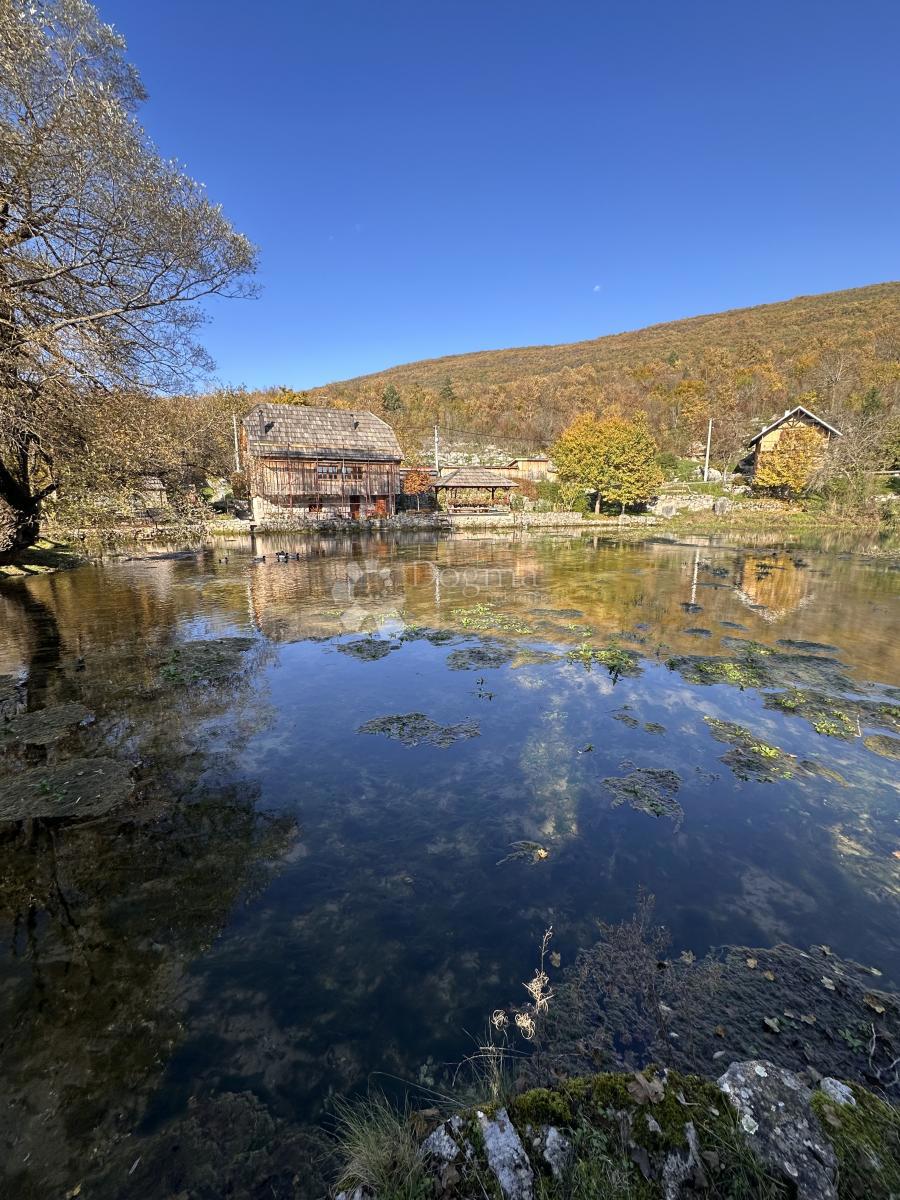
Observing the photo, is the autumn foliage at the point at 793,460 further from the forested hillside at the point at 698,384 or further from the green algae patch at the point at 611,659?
the green algae patch at the point at 611,659

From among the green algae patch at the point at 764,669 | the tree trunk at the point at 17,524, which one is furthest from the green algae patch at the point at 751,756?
the tree trunk at the point at 17,524

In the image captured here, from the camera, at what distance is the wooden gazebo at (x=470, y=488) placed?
4612cm

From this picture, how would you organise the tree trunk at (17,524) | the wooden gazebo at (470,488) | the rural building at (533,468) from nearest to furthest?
the tree trunk at (17,524) < the wooden gazebo at (470,488) < the rural building at (533,468)

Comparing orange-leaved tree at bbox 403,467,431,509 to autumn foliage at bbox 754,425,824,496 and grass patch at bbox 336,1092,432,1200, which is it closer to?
autumn foliage at bbox 754,425,824,496

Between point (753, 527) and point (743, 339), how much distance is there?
84.2m

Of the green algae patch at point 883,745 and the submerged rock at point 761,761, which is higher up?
the green algae patch at point 883,745

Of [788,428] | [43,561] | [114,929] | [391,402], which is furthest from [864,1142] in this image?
[391,402]

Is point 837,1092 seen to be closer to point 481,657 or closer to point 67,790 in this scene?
point 67,790

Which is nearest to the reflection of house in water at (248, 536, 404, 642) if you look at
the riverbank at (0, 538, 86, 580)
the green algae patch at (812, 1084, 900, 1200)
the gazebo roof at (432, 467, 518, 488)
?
the riverbank at (0, 538, 86, 580)

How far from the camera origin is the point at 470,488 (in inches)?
1934

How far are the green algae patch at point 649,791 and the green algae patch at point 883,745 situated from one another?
2.85 meters

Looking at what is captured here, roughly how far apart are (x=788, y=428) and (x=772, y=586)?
1459 inches

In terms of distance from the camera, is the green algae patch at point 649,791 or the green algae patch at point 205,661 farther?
the green algae patch at point 205,661

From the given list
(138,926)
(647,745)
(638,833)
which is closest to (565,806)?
(638,833)
